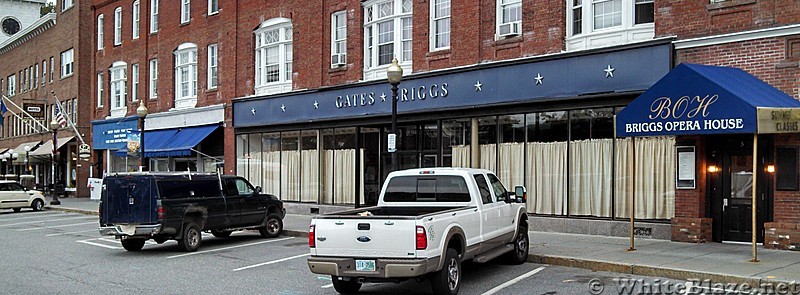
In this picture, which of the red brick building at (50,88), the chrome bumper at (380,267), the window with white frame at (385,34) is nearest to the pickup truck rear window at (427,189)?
the chrome bumper at (380,267)

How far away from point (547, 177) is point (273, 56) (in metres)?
13.4

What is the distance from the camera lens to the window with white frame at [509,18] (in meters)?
18.9

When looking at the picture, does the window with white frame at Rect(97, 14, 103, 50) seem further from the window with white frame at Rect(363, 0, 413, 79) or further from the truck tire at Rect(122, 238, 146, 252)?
the truck tire at Rect(122, 238, 146, 252)

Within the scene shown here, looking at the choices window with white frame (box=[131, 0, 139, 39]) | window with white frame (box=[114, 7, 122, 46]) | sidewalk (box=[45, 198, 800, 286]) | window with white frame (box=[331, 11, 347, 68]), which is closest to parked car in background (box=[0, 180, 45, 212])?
window with white frame (box=[131, 0, 139, 39])

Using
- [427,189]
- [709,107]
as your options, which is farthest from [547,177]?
[427,189]

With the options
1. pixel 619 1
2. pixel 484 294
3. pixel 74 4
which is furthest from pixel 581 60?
pixel 74 4

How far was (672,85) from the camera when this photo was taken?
13.4m

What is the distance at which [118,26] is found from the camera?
1532 inches

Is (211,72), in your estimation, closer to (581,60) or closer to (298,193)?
(298,193)

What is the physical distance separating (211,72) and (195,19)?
2.80m

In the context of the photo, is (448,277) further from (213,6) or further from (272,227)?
(213,6)

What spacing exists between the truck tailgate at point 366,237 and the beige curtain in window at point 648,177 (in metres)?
7.75

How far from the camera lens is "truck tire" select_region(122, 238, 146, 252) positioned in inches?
667

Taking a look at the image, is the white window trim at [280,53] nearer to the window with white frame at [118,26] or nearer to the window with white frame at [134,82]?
the window with white frame at [134,82]
